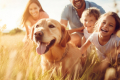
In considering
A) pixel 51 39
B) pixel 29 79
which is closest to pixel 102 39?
pixel 51 39

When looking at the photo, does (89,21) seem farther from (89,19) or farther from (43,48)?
(43,48)

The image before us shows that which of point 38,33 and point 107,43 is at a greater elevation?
point 38,33

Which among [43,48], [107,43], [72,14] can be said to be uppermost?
[72,14]

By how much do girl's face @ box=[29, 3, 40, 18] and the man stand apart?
101cm

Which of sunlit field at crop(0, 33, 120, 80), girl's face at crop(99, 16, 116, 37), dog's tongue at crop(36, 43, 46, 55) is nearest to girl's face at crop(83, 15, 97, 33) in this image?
girl's face at crop(99, 16, 116, 37)

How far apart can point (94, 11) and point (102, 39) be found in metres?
1.22

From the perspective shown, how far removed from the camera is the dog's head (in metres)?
2.09

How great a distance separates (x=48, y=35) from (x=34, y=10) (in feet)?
8.31

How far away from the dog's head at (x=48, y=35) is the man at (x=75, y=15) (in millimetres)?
1807

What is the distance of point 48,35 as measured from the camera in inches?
84.4

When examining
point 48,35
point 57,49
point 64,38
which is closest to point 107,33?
point 64,38

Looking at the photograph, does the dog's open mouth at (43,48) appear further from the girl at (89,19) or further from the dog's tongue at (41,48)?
the girl at (89,19)

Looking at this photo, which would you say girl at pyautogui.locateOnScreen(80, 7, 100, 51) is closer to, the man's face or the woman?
the man's face

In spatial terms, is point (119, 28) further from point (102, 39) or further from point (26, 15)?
point (26, 15)
